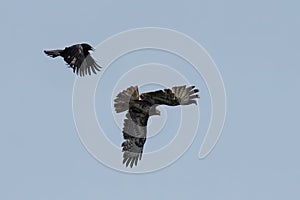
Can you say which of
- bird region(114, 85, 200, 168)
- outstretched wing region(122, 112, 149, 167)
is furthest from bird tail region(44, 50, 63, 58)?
outstretched wing region(122, 112, 149, 167)

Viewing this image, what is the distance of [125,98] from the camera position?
877 inches

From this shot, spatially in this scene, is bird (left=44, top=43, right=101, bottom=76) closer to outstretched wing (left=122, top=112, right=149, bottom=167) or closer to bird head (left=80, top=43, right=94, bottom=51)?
bird head (left=80, top=43, right=94, bottom=51)

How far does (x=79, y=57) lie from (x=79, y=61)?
0.46 ft

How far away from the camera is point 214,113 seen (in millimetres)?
24734

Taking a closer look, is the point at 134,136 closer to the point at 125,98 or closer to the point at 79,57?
the point at 125,98

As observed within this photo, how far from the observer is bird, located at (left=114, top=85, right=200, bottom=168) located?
2167cm

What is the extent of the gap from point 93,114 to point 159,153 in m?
2.17

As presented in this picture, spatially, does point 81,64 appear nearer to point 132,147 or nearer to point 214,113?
point 132,147

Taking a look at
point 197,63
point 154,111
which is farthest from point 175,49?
point 154,111

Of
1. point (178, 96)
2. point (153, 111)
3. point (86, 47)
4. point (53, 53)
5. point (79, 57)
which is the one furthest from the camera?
point (53, 53)

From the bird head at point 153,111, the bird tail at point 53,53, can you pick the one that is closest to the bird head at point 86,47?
the bird tail at point 53,53

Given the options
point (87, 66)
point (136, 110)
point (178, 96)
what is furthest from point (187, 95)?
point (87, 66)

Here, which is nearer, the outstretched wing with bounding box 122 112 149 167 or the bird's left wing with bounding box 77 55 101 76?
the outstretched wing with bounding box 122 112 149 167

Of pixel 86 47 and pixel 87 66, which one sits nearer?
pixel 86 47
